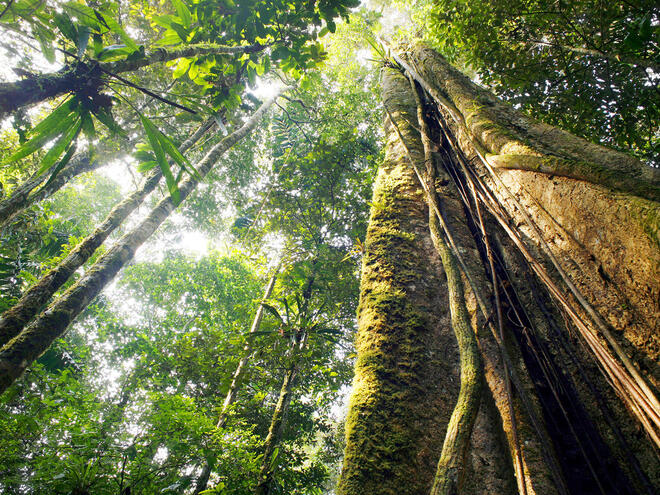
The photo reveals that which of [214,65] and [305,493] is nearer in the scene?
[214,65]

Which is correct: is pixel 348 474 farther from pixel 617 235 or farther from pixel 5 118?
pixel 5 118

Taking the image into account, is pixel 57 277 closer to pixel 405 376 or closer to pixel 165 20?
pixel 165 20

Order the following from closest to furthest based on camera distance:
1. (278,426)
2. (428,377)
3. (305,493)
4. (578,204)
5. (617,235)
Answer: (617,235)
(578,204)
(428,377)
(278,426)
(305,493)

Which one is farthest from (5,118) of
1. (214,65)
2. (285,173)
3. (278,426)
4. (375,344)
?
(285,173)

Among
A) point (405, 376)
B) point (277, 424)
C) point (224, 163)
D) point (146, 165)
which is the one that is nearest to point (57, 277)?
point (146, 165)

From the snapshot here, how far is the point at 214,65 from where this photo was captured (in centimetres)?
196

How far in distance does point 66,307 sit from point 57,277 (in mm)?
600

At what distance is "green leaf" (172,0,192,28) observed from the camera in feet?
4.79

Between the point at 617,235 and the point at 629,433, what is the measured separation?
2.11 ft

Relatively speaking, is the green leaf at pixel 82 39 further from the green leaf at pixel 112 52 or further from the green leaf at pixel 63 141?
the green leaf at pixel 63 141

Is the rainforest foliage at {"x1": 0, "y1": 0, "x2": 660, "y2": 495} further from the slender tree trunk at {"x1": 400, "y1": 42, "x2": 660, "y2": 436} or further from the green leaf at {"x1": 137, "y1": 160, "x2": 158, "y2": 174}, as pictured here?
the slender tree trunk at {"x1": 400, "y1": 42, "x2": 660, "y2": 436}

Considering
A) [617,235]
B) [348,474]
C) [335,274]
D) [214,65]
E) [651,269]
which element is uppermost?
[335,274]

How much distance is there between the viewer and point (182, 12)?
4.91 ft

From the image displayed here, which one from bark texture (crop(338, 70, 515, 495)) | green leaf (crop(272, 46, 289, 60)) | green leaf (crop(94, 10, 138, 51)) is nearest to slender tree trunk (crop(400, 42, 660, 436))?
bark texture (crop(338, 70, 515, 495))
